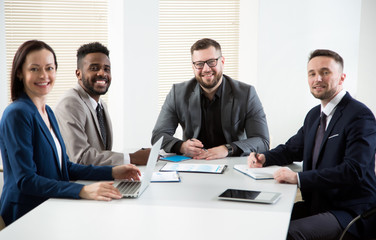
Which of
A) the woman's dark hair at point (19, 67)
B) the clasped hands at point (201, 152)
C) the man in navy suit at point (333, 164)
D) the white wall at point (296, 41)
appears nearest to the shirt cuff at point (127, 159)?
the clasped hands at point (201, 152)

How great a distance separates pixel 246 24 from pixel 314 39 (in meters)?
0.87

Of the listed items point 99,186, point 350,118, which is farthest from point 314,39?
point 99,186

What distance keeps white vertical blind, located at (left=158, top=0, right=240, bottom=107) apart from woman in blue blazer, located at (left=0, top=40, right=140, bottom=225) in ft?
10.6

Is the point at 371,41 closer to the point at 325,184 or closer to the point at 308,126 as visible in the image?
the point at 308,126

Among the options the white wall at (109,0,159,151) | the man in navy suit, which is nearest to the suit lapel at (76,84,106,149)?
the man in navy suit

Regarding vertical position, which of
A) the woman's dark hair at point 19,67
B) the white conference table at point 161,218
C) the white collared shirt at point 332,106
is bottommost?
the white conference table at point 161,218

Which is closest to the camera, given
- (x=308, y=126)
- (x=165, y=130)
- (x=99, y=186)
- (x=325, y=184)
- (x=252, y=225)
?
(x=252, y=225)

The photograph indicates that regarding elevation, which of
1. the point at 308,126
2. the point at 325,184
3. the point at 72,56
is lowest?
the point at 325,184

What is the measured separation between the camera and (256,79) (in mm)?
5398

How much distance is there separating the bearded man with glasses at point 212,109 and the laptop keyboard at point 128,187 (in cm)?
104

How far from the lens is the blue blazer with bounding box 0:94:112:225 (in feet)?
6.68

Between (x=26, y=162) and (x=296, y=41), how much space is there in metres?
Result: 4.14

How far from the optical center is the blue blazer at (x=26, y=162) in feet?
6.68

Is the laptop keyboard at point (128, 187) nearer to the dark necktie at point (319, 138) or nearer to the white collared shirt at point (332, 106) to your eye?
the dark necktie at point (319, 138)
